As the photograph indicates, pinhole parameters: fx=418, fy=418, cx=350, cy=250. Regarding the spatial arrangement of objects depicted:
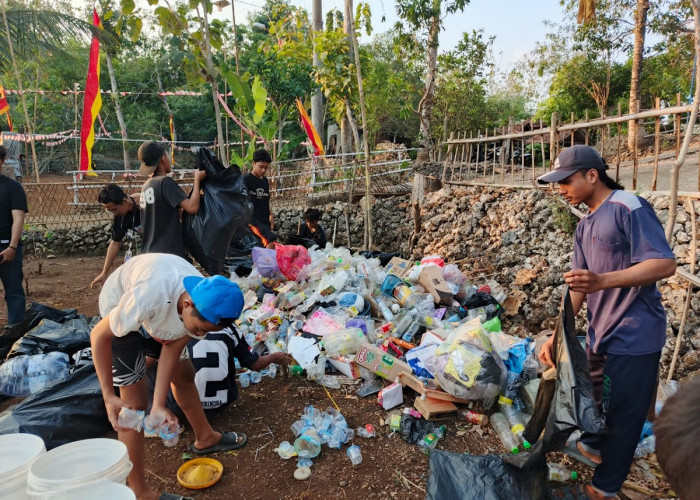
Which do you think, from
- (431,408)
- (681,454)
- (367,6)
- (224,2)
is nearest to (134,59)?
(367,6)

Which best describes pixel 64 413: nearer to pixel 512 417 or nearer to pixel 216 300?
pixel 216 300

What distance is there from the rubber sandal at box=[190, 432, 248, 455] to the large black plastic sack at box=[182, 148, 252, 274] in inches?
58.8

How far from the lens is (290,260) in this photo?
4.88 metres

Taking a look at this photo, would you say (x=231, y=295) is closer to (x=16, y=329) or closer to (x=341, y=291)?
(x=341, y=291)

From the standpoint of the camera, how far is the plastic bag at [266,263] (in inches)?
192

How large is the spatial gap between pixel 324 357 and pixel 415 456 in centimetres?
115

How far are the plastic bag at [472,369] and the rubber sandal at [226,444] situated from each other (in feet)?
4.47

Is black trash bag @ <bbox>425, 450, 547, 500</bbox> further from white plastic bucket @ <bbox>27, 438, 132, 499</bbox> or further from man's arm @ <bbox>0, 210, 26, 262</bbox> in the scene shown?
man's arm @ <bbox>0, 210, 26, 262</bbox>

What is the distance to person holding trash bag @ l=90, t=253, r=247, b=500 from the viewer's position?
1.65 metres

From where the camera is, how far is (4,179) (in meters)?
3.69

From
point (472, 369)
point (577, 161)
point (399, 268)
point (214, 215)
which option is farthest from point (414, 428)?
point (399, 268)

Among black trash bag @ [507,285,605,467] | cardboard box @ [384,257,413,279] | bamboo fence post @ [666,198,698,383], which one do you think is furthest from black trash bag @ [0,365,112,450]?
bamboo fence post @ [666,198,698,383]

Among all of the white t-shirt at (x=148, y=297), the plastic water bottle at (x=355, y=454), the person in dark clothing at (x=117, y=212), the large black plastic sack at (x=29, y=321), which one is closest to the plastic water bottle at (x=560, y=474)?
the plastic water bottle at (x=355, y=454)

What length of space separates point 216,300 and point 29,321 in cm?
306
